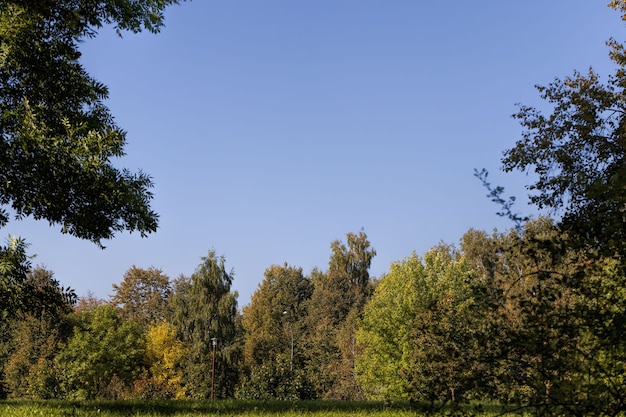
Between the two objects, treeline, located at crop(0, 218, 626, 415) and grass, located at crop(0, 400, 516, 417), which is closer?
treeline, located at crop(0, 218, 626, 415)

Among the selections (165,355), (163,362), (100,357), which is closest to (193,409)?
(100,357)

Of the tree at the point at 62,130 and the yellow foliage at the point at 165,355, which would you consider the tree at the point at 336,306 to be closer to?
the yellow foliage at the point at 165,355

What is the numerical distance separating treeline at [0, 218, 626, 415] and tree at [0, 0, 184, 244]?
238 centimetres

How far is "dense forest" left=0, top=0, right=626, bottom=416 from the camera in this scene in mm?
5965

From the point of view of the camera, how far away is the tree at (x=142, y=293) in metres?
78.6

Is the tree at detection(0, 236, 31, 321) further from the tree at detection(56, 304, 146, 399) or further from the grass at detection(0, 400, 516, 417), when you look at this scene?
the tree at detection(56, 304, 146, 399)

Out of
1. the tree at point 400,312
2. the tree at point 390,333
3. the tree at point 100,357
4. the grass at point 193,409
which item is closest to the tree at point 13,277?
the grass at point 193,409

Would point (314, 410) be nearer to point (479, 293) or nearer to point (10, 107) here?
point (10, 107)

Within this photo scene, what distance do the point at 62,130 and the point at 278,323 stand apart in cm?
6572

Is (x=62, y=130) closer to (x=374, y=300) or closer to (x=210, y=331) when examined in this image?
(x=374, y=300)

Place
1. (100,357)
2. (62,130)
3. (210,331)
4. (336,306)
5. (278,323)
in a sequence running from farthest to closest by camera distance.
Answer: (278,323) < (336,306) < (210,331) < (100,357) < (62,130)

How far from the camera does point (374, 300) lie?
34.4m

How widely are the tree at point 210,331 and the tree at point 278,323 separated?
12.9 feet

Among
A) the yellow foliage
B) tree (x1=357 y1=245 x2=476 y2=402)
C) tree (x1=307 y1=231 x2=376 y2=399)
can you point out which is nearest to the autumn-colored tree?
the yellow foliage
